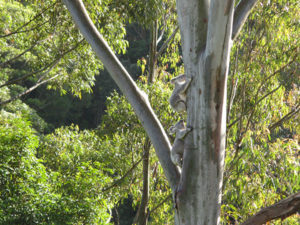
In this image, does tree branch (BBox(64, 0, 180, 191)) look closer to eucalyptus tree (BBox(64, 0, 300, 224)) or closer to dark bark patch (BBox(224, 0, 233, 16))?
eucalyptus tree (BBox(64, 0, 300, 224))

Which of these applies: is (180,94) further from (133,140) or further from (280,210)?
(133,140)

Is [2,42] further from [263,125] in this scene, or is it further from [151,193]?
[263,125]

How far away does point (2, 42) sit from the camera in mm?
6316

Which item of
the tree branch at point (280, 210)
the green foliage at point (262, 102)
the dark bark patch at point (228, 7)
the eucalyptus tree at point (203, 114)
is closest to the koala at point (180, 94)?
the eucalyptus tree at point (203, 114)

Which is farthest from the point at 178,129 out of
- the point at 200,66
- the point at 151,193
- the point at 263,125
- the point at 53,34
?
the point at 151,193

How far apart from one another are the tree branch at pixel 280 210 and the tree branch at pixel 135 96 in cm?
51

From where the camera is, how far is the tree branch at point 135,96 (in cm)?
227

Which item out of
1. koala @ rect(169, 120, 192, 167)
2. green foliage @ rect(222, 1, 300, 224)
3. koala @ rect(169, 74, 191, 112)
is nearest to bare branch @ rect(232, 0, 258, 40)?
koala @ rect(169, 74, 191, 112)

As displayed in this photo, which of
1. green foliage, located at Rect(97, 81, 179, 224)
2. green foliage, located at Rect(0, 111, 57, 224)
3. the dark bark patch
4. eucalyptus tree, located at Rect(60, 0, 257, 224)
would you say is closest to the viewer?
the dark bark patch

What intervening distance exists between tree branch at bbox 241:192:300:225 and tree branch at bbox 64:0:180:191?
509 mm

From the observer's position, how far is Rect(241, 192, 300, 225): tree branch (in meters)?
1.84

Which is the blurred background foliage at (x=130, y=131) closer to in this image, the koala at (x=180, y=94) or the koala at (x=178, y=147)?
the koala at (x=178, y=147)

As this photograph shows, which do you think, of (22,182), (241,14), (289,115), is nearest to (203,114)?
(241,14)

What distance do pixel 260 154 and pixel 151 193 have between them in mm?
2574
